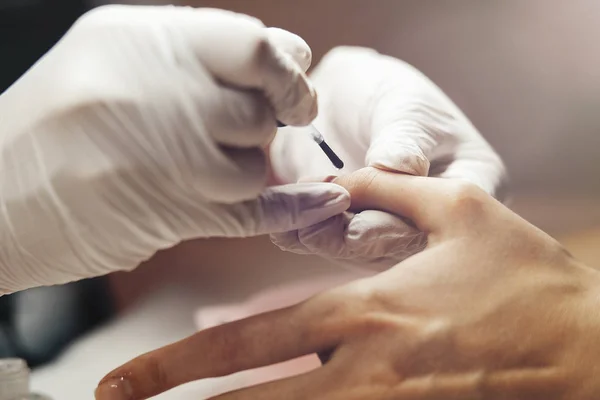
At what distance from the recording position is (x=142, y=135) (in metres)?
0.36

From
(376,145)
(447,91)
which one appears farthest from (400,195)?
(447,91)

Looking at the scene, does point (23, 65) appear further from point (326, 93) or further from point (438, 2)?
point (438, 2)

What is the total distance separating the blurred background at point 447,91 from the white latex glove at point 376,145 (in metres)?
0.09

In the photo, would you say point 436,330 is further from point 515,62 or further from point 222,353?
point 515,62

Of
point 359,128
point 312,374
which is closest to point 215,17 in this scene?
point 312,374

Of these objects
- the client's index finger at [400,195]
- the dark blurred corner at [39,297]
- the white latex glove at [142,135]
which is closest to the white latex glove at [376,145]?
the client's index finger at [400,195]

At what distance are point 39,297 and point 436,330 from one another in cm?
61

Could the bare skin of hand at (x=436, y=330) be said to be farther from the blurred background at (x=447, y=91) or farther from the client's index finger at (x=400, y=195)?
the blurred background at (x=447, y=91)

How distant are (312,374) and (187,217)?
15 cm

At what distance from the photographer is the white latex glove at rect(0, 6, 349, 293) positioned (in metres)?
0.37

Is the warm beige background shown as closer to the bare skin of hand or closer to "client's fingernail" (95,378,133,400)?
the bare skin of hand

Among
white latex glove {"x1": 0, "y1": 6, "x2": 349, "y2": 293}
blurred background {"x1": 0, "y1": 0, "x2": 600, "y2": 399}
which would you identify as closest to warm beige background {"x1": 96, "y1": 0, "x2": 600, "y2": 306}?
blurred background {"x1": 0, "y1": 0, "x2": 600, "y2": 399}

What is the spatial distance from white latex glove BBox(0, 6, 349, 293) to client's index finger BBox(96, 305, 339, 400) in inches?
3.0

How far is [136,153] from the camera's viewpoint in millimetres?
366
